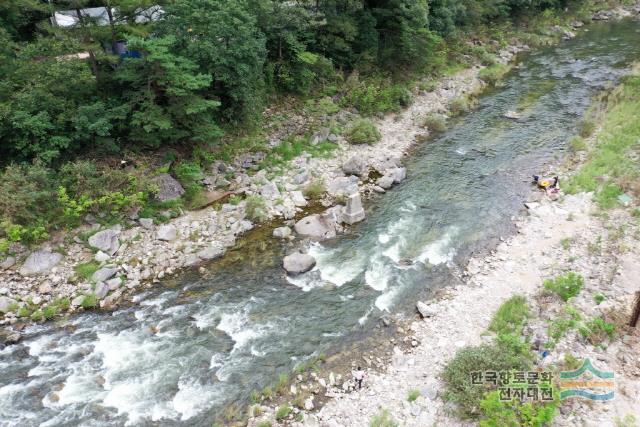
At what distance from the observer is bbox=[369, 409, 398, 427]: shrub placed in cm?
925

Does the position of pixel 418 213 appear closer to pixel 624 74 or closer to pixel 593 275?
pixel 593 275

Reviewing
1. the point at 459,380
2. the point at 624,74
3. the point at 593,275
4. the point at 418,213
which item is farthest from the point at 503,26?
the point at 459,380

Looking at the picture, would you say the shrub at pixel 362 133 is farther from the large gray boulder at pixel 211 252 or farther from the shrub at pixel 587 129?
the shrub at pixel 587 129

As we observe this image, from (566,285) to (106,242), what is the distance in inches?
568

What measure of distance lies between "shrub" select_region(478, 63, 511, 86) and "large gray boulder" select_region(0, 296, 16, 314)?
29.2 metres

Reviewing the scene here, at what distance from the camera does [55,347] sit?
11.6 m

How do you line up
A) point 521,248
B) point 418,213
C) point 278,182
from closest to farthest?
point 521,248, point 418,213, point 278,182

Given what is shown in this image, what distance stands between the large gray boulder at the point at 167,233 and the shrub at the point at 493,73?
24.0 metres

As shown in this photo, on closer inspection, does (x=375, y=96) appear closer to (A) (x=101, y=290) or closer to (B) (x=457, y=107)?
(B) (x=457, y=107)

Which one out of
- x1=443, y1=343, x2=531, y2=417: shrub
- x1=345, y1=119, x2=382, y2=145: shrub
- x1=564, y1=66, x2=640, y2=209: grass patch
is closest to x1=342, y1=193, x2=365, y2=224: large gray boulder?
x1=345, y1=119, x2=382, y2=145: shrub

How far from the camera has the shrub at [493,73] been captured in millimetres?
29578

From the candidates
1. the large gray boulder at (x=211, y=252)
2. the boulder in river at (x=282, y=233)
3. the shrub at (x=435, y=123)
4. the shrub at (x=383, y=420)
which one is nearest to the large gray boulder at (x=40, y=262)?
the large gray boulder at (x=211, y=252)

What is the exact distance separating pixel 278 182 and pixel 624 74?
25957mm

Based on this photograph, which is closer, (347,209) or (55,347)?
(55,347)
